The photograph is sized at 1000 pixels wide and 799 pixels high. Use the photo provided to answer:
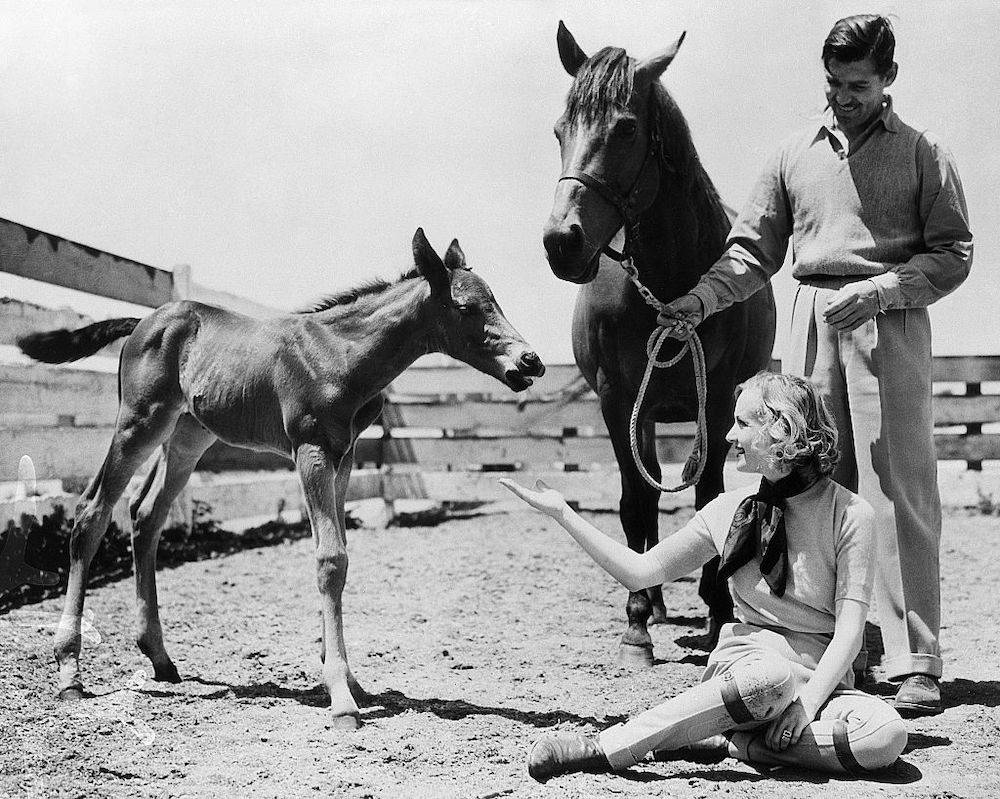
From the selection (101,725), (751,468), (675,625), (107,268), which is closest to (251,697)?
(101,725)

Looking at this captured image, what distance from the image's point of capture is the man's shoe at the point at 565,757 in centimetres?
241

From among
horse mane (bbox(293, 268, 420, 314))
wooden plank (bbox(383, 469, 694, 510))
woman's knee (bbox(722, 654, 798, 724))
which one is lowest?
woman's knee (bbox(722, 654, 798, 724))

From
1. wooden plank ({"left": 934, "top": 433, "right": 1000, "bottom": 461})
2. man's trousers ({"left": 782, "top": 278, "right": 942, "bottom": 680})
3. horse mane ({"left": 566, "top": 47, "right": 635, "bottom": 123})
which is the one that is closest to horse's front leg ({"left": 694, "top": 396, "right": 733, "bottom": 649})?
man's trousers ({"left": 782, "top": 278, "right": 942, "bottom": 680})

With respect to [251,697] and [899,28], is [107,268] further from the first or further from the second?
[899,28]

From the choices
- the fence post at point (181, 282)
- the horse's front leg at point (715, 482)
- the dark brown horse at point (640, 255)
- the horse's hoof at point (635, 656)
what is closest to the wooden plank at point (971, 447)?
the dark brown horse at point (640, 255)

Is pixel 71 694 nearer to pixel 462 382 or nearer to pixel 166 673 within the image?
pixel 166 673

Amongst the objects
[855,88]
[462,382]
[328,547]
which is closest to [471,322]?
[328,547]

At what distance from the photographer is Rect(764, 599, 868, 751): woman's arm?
2381 millimetres

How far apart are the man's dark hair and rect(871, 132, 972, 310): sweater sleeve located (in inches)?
11.8

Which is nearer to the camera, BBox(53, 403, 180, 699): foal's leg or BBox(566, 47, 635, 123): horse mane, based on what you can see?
BBox(566, 47, 635, 123): horse mane

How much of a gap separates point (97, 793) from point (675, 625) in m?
3.03

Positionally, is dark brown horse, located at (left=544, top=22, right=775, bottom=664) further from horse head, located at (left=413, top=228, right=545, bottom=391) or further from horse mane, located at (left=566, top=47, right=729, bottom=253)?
horse head, located at (left=413, top=228, right=545, bottom=391)

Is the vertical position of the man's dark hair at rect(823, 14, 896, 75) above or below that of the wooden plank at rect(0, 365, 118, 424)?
above

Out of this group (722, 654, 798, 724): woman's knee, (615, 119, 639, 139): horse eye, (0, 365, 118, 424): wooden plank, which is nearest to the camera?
(722, 654, 798, 724): woman's knee
